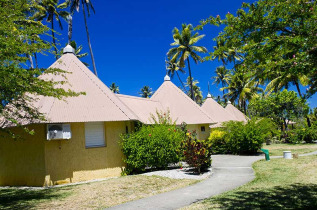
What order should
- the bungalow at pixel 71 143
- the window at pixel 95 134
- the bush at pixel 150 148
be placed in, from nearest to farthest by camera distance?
1. the bungalow at pixel 71 143
2. the window at pixel 95 134
3. the bush at pixel 150 148

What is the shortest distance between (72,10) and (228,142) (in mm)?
26790

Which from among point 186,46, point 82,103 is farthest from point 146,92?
point 82,103

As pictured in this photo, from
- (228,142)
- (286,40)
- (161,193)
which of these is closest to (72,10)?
(228,142)

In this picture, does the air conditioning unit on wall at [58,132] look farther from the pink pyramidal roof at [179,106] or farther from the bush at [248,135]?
the bush at [248,135]

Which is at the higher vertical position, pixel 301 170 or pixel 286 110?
pixel 286 110

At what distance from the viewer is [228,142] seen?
21.1 metres

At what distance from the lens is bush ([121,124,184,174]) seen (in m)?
12.4

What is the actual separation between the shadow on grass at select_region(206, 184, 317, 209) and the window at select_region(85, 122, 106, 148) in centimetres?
672

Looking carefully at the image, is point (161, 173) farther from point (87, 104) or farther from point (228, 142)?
point (228, 142)

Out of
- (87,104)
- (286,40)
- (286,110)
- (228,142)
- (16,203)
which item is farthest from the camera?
(286,110)

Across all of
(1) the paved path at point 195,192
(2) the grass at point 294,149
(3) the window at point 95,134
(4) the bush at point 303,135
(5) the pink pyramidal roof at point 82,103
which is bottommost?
(2) the grass at point 294,149

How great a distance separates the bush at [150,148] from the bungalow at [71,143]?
0.56 meters

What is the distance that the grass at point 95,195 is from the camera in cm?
748

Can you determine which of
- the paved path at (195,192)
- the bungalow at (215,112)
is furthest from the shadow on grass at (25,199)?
the bungalow at (215,112)
